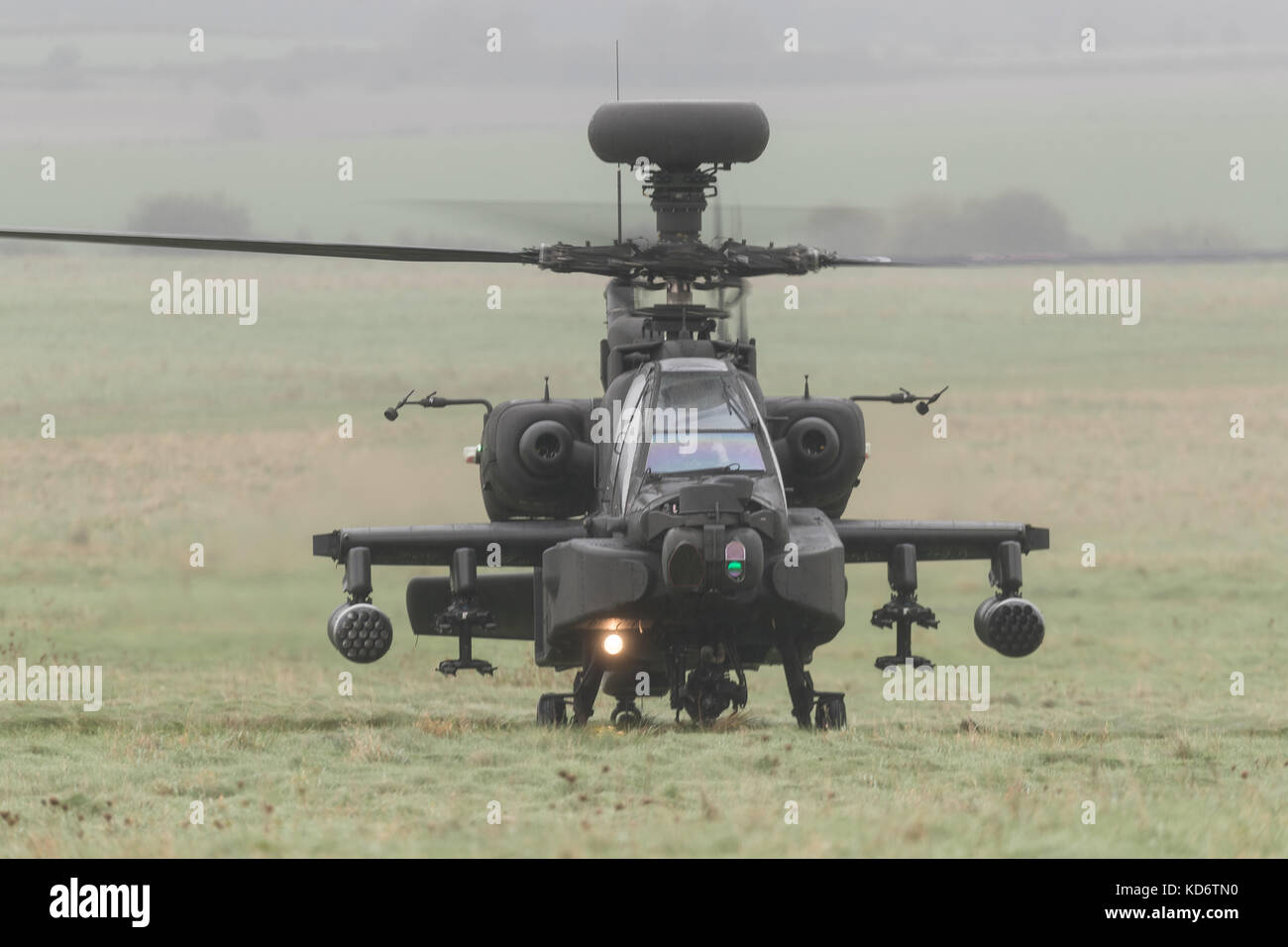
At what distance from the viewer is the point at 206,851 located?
12156mm

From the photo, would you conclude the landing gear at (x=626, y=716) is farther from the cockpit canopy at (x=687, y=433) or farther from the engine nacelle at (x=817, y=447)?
the engine nacelle at (x=817, y=447)

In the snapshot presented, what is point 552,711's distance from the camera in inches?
747

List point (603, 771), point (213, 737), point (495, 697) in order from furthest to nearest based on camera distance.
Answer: point (495, 697) → point (213, 737) → point (603, 771)

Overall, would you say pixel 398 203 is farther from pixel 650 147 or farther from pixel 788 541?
pixel 788 541

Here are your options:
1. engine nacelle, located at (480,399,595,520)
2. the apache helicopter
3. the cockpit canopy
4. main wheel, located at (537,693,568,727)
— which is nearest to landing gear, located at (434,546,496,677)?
the apache helicopter

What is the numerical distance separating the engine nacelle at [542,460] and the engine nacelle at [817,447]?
196cm

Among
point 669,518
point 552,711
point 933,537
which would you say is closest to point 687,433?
point 669,518

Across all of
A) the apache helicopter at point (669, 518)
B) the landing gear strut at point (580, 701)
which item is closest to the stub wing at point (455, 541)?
the apache helicopter at point (669, 518)

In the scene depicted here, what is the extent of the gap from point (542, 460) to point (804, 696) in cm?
373

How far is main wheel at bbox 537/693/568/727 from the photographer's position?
18953 millimetres

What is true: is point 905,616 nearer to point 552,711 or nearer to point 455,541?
point 552,711

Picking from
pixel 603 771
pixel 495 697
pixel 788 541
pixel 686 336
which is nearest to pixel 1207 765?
pixel 788 541

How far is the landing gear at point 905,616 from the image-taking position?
62.5 feet

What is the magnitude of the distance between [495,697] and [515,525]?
4.57m
